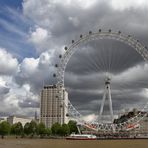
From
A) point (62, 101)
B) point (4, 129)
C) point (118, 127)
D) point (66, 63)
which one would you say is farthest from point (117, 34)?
point (4, 129)

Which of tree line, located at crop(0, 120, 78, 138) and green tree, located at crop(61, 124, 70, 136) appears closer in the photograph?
green tree, located at crop(61, 124, 70, 136)

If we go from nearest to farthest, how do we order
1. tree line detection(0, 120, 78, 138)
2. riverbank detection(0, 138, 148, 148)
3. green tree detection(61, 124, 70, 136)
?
1. riverbank detection(0, 138, 148, 148)
2. green tree detection(61, 124, 70, 136)
3. tree line detection(0, 120, 78, 138)

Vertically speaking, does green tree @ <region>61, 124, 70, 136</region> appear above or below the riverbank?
above

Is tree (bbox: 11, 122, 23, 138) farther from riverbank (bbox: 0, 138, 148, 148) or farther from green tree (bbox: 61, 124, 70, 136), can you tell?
riverbank (bbox: 0, 138, 148, 148)

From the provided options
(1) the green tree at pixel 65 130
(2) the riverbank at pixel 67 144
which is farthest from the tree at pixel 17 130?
(2) the riverbank at pixel 67 144

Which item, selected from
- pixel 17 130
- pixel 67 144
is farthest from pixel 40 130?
pixel 67 144

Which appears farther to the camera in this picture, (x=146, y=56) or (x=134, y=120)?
(x=134, y=120)

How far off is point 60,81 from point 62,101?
696cm

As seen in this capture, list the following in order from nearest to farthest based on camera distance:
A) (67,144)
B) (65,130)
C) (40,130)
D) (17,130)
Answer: (67,144) → (65,130) → (40,130) → (17,130)

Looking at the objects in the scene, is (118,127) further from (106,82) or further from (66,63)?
(66,63)

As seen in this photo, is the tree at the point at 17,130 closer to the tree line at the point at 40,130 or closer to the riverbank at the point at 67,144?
the tree line at the point at 40,130

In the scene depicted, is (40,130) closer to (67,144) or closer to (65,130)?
(65,130)

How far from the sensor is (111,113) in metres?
117

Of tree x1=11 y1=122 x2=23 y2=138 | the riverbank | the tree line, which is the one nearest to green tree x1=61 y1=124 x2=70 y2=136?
the tree line
